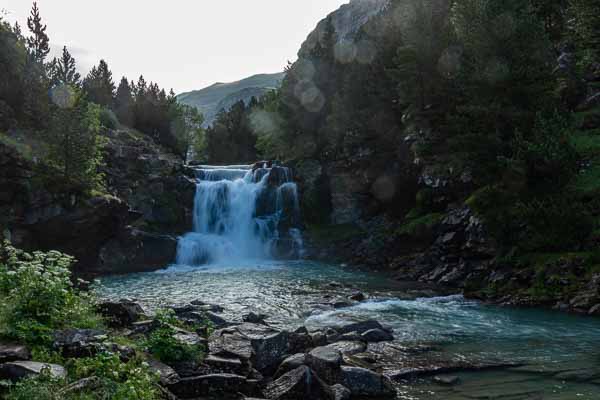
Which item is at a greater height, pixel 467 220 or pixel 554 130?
pixel 554 130

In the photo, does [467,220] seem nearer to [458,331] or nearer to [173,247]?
[458,331]

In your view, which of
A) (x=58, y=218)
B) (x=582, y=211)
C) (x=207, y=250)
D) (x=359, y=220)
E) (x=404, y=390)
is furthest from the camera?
(x=359, y=220)

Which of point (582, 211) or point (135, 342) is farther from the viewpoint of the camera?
point (582, 211)

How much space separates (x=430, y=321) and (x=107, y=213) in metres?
31.2

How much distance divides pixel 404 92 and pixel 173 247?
93.4ft

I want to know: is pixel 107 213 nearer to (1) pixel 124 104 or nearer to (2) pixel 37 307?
(2) pixel 37 307

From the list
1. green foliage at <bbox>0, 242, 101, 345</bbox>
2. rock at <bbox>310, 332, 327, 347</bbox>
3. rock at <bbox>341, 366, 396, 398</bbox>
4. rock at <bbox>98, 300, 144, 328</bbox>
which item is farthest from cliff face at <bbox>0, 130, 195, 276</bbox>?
rock at <bbox>341, 366, 396, 398</bbox>

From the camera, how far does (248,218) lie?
2229 inches

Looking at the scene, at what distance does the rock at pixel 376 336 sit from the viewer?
1692cm

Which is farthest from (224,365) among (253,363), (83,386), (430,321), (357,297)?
(357,297)

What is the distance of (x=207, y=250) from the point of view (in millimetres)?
51344

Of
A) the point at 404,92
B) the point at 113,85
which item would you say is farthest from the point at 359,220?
the point at 113,85

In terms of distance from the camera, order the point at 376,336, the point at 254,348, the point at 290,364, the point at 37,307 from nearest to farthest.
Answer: the point at 37,307, the point at 290,364, the point at 254,348, the point at 376,336

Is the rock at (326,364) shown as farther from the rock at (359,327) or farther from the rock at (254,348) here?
the rock at (359,327)
